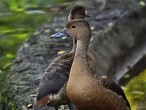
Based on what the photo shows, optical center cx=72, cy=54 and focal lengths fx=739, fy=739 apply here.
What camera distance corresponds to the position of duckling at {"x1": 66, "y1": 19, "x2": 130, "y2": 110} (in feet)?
24.0

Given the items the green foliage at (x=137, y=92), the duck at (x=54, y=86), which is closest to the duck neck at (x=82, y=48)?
the duck at (x=54, y=86)

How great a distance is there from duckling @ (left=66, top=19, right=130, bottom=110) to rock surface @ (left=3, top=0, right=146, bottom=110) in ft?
3.75

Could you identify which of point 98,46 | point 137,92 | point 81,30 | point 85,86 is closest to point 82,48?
point 81,30

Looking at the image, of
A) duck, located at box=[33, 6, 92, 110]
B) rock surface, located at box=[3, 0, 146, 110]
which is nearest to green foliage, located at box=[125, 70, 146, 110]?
rock surface, located at box=[3, 0, 146, 110]

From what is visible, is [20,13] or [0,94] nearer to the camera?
[0,94]

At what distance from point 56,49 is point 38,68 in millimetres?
826

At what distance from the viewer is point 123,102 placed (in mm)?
7809

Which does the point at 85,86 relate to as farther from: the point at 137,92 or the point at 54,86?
the point at 137,92

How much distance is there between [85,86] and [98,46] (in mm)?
Answer: 3117

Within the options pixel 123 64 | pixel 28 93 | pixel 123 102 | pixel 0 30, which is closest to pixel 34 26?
pixel 0 30

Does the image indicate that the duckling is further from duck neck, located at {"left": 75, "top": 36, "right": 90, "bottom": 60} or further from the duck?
the duck

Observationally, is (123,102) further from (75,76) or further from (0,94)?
(0,94)

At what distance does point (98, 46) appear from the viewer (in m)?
10.4

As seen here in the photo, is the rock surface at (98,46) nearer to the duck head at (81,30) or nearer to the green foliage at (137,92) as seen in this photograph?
the green foliage at (137,92)
